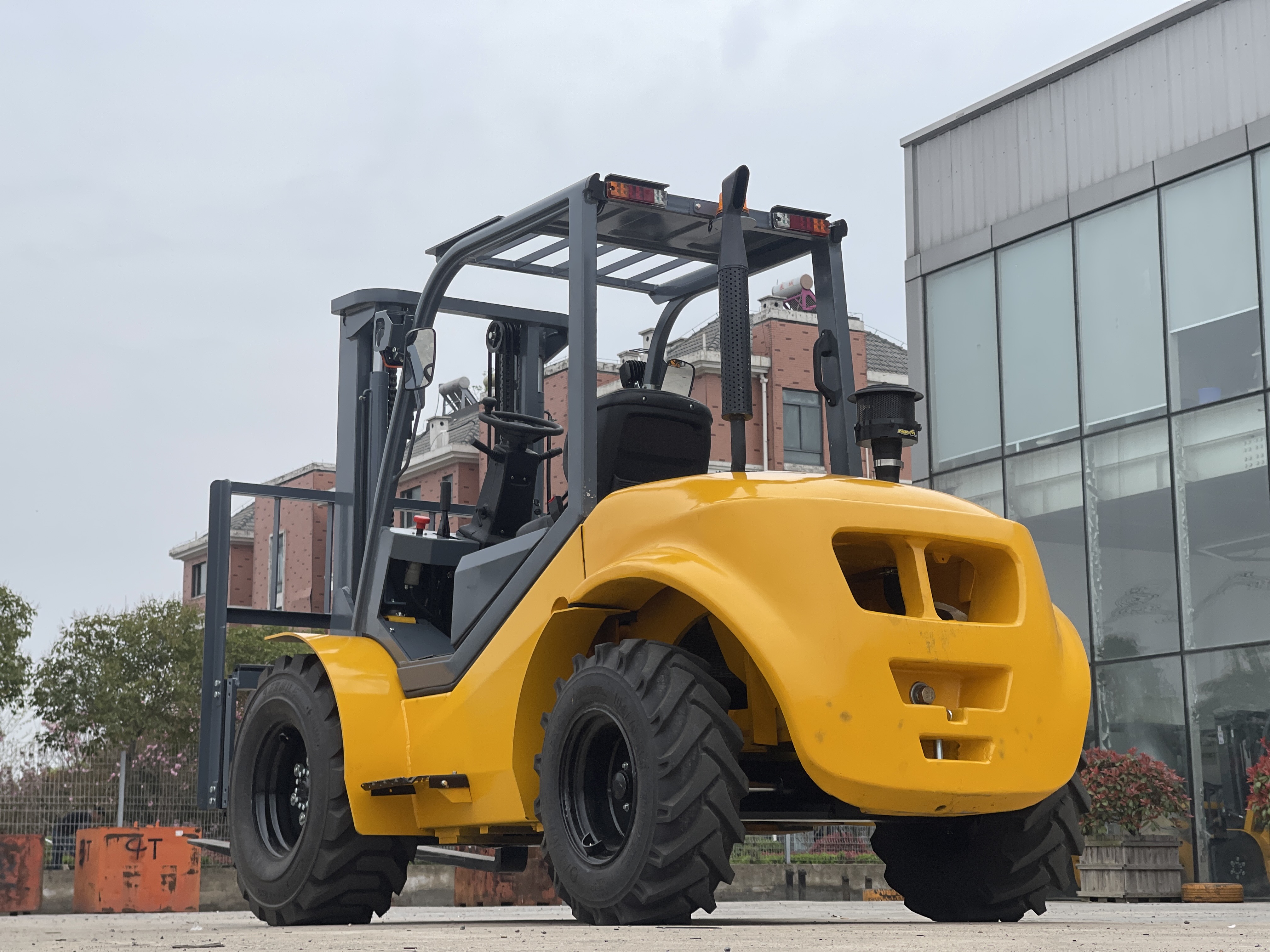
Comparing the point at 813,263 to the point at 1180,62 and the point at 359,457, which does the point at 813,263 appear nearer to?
the point at 359,457

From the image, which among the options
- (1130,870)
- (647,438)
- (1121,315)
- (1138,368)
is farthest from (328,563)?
(1121,315)

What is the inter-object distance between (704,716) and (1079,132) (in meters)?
19.1

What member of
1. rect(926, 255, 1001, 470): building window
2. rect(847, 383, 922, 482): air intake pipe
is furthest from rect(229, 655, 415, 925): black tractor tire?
rect(926, 255, 1001, 470): building window

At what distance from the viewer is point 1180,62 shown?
2169 cm

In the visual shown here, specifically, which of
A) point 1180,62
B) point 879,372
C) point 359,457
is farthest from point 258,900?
point 879,372

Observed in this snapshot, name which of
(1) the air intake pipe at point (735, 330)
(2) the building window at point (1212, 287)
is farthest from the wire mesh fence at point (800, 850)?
(1) the air intake pipe at point (735, 330)

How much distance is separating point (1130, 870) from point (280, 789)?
37.4ft

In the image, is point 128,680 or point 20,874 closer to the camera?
point 20,874

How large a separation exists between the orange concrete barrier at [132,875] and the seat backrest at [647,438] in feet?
35.3

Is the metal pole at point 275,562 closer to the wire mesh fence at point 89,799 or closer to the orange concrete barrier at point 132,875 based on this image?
the orange concrete barrier at point 132,875

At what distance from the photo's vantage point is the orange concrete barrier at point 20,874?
659 inches

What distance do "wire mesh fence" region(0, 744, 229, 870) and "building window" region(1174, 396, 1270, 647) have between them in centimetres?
1191

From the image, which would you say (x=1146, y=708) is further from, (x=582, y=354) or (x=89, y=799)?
(x=582, y=354)

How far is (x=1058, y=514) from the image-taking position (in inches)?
902
